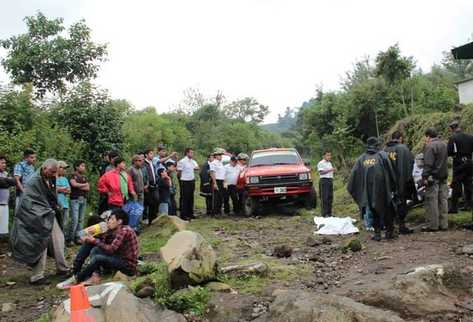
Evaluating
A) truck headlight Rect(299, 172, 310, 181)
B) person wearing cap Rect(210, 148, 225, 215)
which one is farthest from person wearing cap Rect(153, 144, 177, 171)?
truck headlight Rect(299, 172, 310, 181)

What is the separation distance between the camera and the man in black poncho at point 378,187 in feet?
26.6

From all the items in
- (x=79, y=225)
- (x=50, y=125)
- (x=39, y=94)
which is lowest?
(x=79, y=225)

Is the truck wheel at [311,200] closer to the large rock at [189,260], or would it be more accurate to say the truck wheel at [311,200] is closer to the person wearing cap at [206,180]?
the person wearing cap at [206,180]

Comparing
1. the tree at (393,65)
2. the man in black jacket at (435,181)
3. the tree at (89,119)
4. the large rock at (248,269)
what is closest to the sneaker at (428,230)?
the man in black jacket at (435,181)

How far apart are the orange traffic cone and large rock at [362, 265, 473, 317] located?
2.66m

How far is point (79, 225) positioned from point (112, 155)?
159 cm

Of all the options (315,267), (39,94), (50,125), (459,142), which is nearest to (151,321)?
(315,267)

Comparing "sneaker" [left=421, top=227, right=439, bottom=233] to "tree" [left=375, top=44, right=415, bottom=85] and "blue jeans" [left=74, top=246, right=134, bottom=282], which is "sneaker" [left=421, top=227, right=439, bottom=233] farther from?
"tree" [left=375, top=44, right=415, bottom=85]

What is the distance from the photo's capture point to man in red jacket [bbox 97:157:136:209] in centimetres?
872

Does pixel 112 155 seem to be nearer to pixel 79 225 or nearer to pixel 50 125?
pixel 79 225

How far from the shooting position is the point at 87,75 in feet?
49.9

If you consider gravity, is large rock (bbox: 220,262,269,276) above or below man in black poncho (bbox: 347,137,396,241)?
below

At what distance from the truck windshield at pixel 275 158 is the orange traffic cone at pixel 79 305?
30.4 feet

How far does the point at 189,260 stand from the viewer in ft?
18.6
